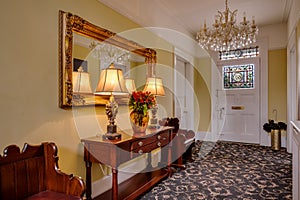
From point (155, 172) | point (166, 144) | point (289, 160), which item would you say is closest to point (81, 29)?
point (166, 144)

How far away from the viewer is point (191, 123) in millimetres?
5727

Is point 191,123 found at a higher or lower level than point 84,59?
lower

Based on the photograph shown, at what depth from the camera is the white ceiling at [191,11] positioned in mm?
3411

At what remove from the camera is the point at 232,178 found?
10.1 ft

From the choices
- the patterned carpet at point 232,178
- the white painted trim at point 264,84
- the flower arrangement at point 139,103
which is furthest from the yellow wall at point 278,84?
the flower arrangement at point 139,103

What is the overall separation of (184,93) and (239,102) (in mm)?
1450

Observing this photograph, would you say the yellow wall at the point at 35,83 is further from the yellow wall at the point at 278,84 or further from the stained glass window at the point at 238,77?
the yellow wall at the point at 278,84

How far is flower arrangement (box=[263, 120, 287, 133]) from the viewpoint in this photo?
4783mm

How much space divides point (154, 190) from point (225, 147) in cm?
297

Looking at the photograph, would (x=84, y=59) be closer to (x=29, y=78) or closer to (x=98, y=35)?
(x=98, y=35)

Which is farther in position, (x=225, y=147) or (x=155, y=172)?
(x=225, y=147)

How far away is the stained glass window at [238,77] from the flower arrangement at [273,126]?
3.37 ft

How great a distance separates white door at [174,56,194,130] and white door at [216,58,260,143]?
792 mm

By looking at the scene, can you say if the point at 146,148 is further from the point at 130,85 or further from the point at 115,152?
the point at 130,85
